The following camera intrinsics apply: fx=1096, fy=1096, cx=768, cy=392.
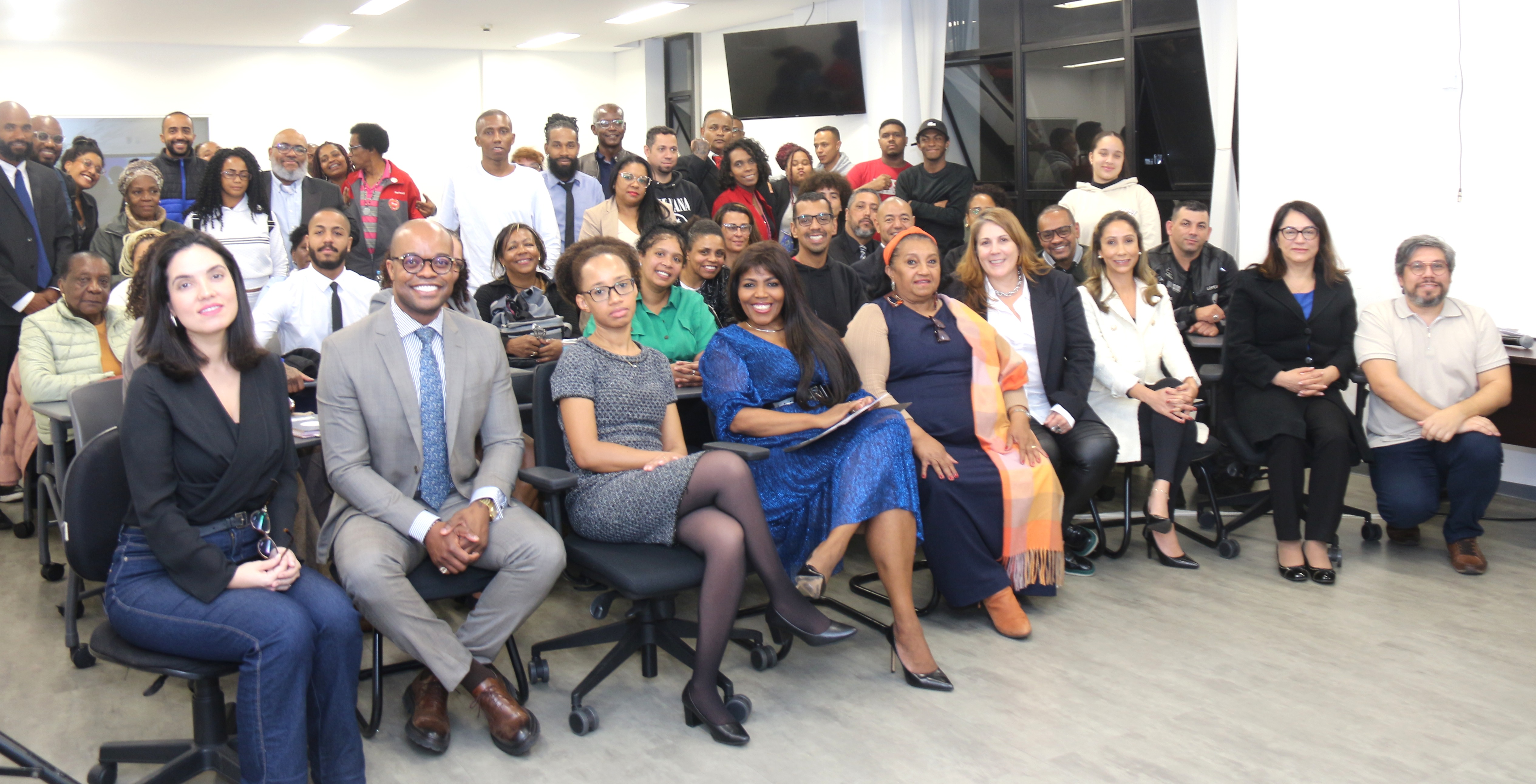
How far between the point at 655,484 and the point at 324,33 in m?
10.5

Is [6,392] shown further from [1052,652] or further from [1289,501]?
[1289,501]

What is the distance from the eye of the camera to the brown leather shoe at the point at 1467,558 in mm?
4043

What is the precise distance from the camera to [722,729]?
2.81 m

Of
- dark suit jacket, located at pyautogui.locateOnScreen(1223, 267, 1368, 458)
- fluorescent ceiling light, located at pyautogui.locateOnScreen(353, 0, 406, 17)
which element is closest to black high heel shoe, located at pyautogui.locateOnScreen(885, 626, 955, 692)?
dark suit jacket, located at pyautogui.locateOnScreen(1223, 267, 1368, 458)

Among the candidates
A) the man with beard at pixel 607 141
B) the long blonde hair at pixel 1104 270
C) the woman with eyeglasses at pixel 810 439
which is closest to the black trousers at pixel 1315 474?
the long blonde hair at pixel 1104 270

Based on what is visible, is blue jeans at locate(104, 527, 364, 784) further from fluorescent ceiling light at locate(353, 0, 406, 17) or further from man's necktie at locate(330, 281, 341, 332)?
fluorescent ceiling light at locate(353, 0, 406, 17)

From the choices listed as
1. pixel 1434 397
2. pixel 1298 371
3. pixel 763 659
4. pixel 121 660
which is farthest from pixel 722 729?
pixel 1434 397

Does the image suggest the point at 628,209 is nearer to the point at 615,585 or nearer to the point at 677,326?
the point at 677,326

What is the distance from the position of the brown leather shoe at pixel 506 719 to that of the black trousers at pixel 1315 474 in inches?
112

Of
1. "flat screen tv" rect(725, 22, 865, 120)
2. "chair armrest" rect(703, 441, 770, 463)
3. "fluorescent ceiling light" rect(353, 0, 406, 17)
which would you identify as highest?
"fluorescent ceiling light" rect(353, 0, 406, 17)

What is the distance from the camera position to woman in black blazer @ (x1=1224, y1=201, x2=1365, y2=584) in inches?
162

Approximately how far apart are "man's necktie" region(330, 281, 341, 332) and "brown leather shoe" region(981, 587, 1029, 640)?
2511 millimetres

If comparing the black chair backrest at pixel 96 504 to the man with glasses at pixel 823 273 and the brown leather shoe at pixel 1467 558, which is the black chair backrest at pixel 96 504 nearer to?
the man with glasses at pixel 823 273

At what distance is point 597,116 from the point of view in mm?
6332
